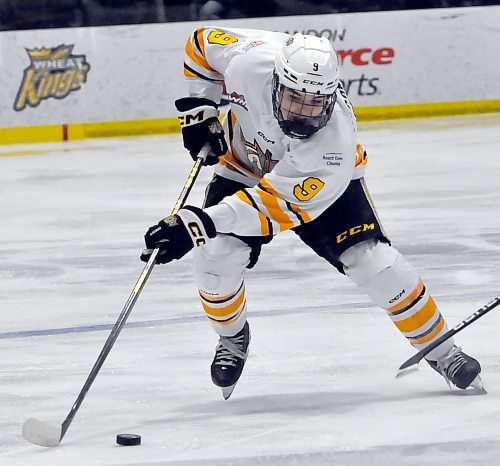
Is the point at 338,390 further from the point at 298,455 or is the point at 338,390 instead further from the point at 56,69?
the point at 56,69

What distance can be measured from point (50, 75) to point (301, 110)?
7.18 metres

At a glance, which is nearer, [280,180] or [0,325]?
[280,180]

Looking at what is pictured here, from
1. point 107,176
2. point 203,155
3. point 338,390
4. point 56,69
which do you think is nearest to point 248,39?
point 203,155

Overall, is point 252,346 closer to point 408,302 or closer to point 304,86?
point 408,302

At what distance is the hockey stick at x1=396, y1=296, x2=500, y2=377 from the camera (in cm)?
382

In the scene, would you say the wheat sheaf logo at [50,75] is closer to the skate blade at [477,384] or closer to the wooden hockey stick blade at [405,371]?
the wooden hockey stick blade at [405,371]

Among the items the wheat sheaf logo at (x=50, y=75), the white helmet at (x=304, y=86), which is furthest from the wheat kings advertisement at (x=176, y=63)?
the white helmet at (x=304, y=86)

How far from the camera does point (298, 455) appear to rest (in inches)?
126

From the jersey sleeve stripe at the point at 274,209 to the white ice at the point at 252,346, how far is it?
0.47 meters

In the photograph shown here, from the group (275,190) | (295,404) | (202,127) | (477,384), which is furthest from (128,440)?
(202,127)

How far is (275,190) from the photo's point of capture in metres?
3.54

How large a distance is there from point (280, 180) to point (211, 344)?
1.05 meters

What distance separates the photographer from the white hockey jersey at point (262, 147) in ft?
11.6

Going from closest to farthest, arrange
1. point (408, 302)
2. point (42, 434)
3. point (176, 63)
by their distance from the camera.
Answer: point (42, 434) → point (408, 302) → point (176, 63)
